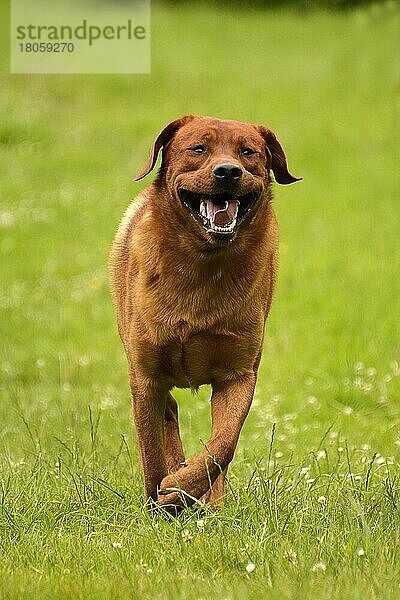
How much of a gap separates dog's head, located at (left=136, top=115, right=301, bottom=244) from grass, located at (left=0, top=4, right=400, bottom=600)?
115 cm

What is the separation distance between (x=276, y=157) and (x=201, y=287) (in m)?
0.74

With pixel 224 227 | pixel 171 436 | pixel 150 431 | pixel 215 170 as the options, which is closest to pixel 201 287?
pixel 224 227

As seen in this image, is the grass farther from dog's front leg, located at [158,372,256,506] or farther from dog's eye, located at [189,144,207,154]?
dog's eye, located at [189,144,207,154]

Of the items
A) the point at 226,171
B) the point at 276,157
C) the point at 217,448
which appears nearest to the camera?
the point at 226,171

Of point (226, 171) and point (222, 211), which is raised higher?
point (226, 171)

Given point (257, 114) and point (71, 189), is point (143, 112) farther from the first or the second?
point (71, 189)

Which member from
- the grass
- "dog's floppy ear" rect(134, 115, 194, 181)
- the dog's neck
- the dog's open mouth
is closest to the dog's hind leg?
the grass

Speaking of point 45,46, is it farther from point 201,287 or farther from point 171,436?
point 201,287

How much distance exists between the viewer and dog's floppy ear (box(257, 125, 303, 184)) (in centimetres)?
524

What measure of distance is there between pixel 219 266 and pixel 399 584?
5.94ft

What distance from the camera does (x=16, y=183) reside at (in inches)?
659

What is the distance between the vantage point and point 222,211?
Result: 491 centimetres

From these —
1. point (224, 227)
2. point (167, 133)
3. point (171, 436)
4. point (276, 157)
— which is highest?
point (167, 133)

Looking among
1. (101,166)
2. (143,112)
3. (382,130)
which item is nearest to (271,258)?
(101,166)
